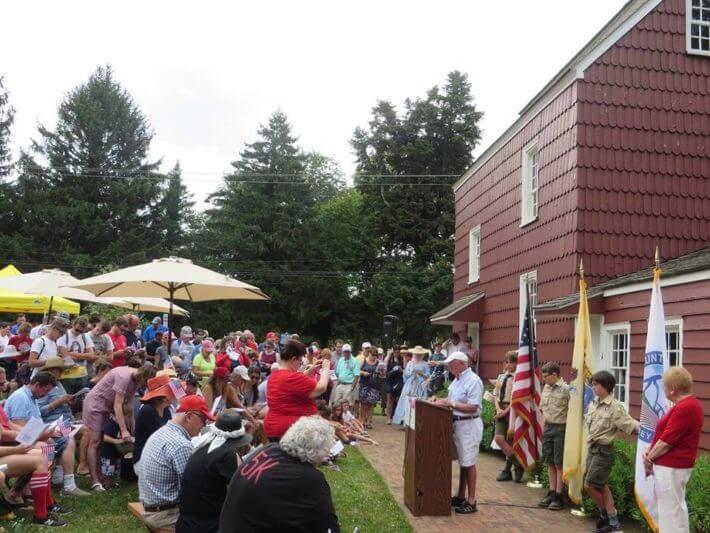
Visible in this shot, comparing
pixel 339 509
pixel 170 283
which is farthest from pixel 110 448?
pixel 170 283

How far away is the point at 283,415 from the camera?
7.96 m

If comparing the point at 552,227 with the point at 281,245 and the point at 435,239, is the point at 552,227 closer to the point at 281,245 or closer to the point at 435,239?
the point at 435,239

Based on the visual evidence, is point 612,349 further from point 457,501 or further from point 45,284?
point 45,284

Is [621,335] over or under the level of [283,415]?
over

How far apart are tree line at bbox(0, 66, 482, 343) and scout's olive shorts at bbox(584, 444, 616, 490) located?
3527cm

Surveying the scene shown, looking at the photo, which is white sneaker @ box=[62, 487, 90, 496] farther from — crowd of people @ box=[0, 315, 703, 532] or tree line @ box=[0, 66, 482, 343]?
tree line @ box=[0, 66, 482, 343]

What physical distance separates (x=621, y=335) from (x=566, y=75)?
5.28 meters

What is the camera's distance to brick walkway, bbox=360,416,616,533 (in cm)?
862

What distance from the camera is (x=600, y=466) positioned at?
833 cm

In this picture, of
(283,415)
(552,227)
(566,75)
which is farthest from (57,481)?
(566,75)

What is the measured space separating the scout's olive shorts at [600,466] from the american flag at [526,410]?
241 centimetres

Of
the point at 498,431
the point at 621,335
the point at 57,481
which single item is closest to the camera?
the point at 57,481

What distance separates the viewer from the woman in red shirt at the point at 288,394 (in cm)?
795

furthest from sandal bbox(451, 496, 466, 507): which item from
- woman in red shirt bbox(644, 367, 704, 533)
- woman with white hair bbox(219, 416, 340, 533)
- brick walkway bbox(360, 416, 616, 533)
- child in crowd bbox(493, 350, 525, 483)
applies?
woman with white hair bbox(219, 416, 340, 533)
